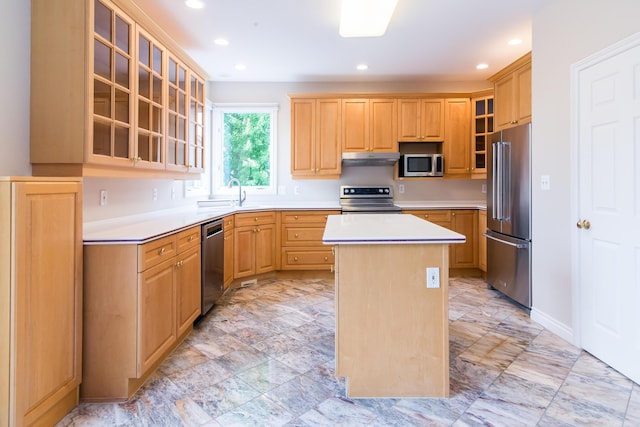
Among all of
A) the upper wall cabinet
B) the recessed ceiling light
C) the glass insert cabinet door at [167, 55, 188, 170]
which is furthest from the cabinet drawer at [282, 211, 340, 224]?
the recessed ceiling light

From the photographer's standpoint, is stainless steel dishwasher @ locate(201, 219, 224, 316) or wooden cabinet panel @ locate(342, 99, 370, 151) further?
wooden cabinet panel @ locate(342, 99, 370, 151)

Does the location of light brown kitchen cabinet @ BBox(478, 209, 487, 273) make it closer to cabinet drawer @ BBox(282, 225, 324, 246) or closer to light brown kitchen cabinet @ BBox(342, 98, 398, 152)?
light brown kitchen cabinet @ BBox(342, 98, 398, 152)

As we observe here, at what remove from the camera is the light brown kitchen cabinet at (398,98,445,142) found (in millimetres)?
4684

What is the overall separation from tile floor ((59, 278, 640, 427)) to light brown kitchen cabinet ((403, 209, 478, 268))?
1.51m

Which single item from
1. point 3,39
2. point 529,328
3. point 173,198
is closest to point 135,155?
point 3,39

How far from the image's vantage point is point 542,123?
2.89 meters

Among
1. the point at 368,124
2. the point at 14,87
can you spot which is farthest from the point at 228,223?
the point at 368,124

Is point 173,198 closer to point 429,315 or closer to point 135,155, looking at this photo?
point 135,155

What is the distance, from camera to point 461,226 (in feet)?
14.9

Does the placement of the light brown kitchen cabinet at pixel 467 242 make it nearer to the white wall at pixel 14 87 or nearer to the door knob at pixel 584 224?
the door knob at pixel 584 224

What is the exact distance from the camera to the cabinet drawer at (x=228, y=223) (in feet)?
12.0

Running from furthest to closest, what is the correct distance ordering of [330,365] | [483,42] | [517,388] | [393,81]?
1. [393,81]
2. [483,42]
3. [330,365]
4. [517,388]

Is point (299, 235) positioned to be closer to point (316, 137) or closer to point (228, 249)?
point (228, 249)

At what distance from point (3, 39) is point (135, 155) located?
842 millimetres
